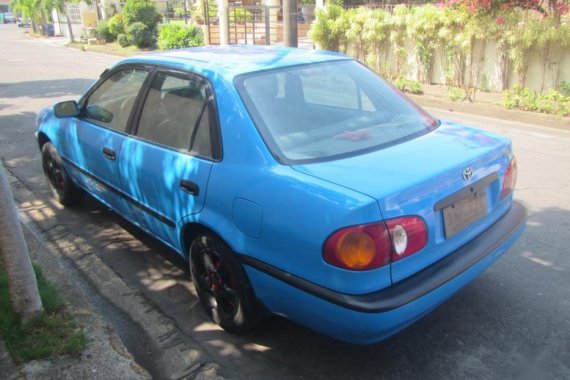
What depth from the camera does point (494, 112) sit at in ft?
29.7

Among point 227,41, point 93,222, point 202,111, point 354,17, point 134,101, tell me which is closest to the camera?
point 202,111

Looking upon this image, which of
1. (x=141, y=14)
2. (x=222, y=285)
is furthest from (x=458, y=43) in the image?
(x=141, y=14)

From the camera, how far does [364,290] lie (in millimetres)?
2281

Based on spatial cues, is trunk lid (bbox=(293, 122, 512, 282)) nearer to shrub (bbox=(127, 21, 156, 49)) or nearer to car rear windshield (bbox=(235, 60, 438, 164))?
car rear windshield (bbox=(235, 60, 438, 164))

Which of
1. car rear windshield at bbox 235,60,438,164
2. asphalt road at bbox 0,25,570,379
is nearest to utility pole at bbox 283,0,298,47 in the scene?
asphalt road at bbox 0,25,570,379

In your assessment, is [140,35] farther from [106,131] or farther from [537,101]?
[106,131]

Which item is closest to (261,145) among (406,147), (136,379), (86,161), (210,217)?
(210,217)

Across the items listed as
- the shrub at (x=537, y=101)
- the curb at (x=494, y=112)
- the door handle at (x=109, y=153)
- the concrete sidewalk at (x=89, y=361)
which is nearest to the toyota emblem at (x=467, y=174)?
the concrete sidewalk at (x=89, y=361)

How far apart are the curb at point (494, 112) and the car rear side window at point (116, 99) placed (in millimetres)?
6964

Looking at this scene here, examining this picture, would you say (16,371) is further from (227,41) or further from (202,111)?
(227,41)

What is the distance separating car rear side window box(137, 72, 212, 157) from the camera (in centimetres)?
305

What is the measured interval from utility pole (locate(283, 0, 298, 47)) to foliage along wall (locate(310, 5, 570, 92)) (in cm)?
233

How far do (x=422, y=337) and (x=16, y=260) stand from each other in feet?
7.67

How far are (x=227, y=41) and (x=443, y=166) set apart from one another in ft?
60.1
